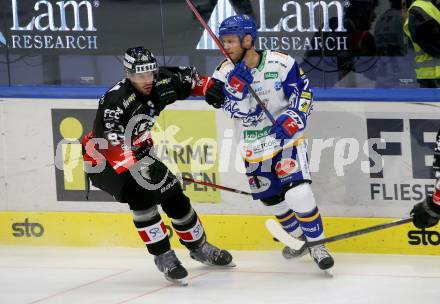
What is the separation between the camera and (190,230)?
6.02m

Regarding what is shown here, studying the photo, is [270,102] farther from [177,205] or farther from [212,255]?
[212,255]

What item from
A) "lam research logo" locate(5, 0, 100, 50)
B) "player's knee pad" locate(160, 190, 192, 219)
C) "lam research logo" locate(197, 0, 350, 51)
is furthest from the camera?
"lam research logo" locate(5, 0, 100, 50)

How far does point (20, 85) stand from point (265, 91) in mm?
1868

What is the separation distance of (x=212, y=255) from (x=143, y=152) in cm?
67

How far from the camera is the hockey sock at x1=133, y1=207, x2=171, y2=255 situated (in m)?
5.74

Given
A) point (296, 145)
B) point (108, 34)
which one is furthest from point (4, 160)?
point (296, 145)

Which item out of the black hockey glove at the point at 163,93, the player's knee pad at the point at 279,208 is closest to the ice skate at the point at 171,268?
the player's knee pad at the point at 279,208

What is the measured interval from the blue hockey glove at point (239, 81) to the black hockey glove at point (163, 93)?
310 mm

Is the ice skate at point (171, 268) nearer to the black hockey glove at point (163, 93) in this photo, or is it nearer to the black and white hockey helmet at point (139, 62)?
the black hockey glove at point (163, 93)

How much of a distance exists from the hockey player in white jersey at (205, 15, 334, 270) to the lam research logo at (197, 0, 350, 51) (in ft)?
1.97

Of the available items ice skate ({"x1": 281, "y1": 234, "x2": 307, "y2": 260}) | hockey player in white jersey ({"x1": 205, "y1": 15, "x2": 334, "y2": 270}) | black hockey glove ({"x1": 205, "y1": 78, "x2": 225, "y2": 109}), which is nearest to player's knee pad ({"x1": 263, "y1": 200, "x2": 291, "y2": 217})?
hockey player in white jersey ({"x1": 205, "y1": 15, "x2": 334, "y2": 270})

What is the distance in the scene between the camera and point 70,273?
20.3 ft

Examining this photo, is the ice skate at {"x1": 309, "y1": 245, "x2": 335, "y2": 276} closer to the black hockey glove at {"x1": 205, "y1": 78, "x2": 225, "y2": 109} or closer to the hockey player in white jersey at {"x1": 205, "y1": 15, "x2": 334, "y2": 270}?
the hockey player in white jersey at {"x1": 205, "y1": 15, "x2": 334, "y2": 270}

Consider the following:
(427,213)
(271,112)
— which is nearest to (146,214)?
(271,112)
